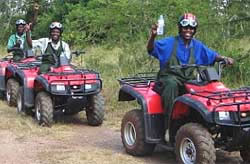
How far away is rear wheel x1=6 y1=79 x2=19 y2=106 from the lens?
1222 centimetres

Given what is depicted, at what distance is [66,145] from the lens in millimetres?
8523

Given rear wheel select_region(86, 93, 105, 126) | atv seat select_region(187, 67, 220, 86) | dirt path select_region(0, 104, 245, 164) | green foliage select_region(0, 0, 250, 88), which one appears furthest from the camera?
green foliage select_region(0, 0, 250, 88)

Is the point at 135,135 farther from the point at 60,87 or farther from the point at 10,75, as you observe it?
the point at 10,75

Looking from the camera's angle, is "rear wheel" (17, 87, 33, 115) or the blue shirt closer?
the blue shirt

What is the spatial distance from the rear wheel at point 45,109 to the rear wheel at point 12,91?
226cm

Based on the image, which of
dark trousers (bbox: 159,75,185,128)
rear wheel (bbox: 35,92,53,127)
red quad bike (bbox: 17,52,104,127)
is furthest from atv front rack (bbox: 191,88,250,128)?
rear wheel (bbox: 35,92,53,127)

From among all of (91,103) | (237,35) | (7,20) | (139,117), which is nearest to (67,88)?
(91,103)

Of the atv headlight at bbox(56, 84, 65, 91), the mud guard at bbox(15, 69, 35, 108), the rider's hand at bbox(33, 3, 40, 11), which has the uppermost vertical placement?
the rider's hand at bbox(33, 3, 40, 11)

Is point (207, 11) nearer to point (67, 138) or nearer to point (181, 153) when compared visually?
point (67, 138)

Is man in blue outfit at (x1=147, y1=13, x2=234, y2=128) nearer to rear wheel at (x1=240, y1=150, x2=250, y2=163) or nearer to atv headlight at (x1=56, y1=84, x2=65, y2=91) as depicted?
rear wheel at (x1=240, y1=150, x2=250, y2=163)

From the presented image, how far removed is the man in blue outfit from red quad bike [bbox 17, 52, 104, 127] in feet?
9.19

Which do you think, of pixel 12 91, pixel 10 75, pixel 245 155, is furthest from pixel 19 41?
pixel 245 155

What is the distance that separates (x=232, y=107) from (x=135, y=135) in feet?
5.65

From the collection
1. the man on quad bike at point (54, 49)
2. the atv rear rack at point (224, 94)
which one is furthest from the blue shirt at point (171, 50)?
the man on quad bike at point (54, 49)
